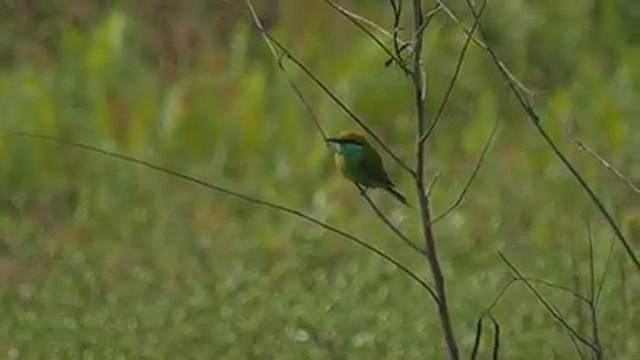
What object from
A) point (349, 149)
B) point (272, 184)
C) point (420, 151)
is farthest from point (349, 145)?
point (272, 184)

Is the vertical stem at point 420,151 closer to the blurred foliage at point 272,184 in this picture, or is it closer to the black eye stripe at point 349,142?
the black eye stripe at point 349,142

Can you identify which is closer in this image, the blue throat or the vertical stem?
the vertical stem

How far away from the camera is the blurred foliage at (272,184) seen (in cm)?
410

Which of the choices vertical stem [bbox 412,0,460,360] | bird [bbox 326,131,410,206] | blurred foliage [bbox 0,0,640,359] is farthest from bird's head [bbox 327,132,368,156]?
blurred foliage [bbox 0,0,640,359]

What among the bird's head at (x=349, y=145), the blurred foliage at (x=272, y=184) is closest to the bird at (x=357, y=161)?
the bird's head at (x=349, y=145)

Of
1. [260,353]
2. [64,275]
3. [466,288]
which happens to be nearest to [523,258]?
[466,288]

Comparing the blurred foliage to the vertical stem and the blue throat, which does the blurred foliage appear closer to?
the blue throat

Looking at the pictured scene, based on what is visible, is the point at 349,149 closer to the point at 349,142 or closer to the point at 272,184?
the point at 349,142

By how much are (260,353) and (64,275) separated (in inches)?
29.2

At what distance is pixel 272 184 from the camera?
5.02m


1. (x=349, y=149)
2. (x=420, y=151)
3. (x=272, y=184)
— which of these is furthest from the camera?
(x=272, y=184)

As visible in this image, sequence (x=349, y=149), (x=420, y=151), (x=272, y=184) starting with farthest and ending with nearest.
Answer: (x=272, y=184)
(x=349, y=149)
(x=420, y=151)

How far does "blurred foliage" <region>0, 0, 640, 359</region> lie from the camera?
13.4ft

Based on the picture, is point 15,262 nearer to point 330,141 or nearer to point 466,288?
point 466,288
